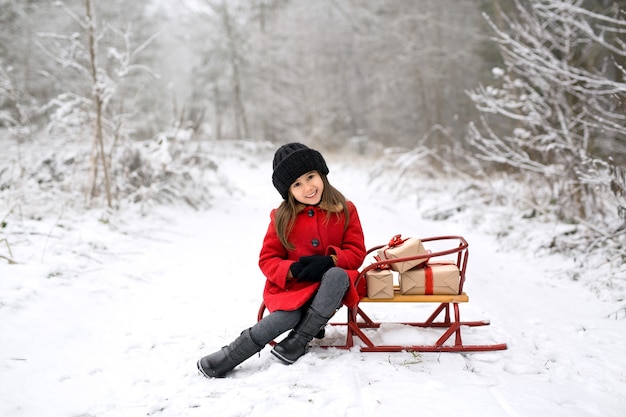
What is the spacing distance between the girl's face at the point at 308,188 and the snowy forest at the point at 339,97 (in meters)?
2.57

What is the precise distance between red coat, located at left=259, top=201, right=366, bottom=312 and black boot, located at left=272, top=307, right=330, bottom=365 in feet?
0.61

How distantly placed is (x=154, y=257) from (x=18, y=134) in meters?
2.69

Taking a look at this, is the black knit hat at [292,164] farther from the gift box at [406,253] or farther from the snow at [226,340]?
the snow at [226,340]

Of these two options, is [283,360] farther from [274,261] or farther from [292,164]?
[292,164]

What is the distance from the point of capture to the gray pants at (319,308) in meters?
2.90

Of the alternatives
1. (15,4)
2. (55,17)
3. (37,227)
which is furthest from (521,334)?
(55,17)

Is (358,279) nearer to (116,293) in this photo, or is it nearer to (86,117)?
(116,293)

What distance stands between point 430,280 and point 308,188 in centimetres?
103

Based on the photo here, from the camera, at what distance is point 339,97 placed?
26719 millimetres

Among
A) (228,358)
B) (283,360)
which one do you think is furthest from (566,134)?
(228,358)

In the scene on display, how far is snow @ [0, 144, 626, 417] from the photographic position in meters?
2.47

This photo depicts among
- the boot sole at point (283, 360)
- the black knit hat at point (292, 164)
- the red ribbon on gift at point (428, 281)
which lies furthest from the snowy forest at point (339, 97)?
the boot sole at point (283, 360)

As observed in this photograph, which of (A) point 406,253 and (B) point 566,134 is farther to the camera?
(B) point 566,134

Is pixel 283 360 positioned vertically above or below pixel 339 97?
below
